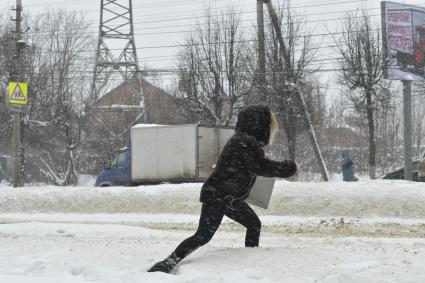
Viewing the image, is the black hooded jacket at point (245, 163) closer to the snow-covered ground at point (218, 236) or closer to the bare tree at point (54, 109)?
the snow-covered ground at point (218, 236)

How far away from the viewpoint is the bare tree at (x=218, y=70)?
30.9 meters

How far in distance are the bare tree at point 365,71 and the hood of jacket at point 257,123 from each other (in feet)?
75.8

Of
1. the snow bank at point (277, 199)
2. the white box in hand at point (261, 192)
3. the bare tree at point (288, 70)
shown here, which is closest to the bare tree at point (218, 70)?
the bare tree at point (288, 70)

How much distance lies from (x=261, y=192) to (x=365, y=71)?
23086mm

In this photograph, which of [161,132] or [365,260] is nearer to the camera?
[365,260]

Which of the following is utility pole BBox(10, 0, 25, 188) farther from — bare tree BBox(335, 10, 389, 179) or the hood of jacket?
the hood of jacket

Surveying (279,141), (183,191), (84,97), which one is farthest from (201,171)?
(84,97)

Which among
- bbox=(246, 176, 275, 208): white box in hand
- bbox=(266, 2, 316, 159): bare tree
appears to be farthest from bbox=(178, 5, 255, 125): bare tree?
bbox=(246, 176, 275, 208): white box in hand

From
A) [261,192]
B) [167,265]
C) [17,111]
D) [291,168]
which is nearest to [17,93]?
[17,111]

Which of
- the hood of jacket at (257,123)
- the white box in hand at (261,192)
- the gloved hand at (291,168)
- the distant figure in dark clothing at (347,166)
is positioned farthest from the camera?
the distant figure in dark clothing at (347,166)

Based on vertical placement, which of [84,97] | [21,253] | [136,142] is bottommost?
[21,253]

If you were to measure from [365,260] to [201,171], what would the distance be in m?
15.5

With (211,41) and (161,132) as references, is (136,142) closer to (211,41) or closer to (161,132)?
(161,132)

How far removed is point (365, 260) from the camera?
6016mm
